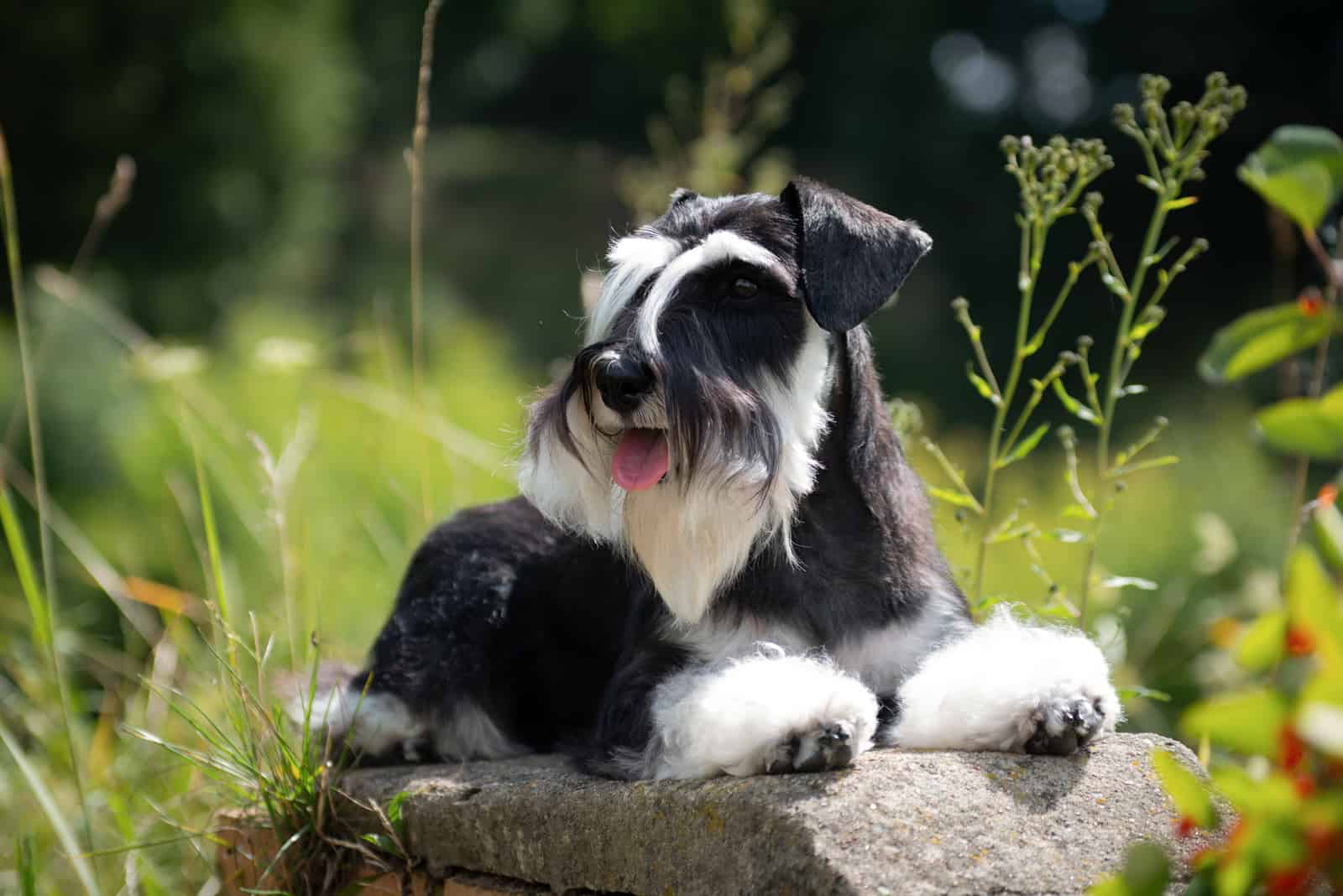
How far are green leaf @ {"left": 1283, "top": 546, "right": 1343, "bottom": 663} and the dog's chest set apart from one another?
69.5 inches

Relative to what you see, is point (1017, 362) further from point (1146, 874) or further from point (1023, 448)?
point (1146, 874)

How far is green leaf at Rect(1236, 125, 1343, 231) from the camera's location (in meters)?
1.35

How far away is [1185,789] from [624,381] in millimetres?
1543

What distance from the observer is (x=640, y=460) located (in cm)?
274

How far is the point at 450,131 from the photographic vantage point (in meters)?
20.2

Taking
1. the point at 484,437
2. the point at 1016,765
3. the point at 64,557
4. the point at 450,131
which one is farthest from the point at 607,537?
the point at 450,131

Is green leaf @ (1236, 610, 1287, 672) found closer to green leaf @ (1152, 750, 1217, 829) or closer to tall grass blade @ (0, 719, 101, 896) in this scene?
green leaf @ (1152, 750, 1217, 829)

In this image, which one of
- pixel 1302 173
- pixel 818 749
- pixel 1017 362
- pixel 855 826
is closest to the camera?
pixel 1302 173

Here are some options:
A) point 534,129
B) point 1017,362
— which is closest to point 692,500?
point 1017,362

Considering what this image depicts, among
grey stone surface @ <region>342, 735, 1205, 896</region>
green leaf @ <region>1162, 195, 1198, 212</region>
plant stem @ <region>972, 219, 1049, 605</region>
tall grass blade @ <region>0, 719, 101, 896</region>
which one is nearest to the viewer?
grey stone surface @ <region>342, 735, 1205, 896</region>

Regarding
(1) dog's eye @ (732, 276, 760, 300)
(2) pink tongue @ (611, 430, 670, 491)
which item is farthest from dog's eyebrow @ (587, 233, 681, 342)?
(2) pink tongue @ (611, 430, 670, 491)

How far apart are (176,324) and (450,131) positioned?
994 cm

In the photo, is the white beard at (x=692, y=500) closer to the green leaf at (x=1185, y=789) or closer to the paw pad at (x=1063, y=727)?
the paw pad at (x=1063, y=727)

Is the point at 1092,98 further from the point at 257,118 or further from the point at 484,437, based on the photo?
the point at 484,437
